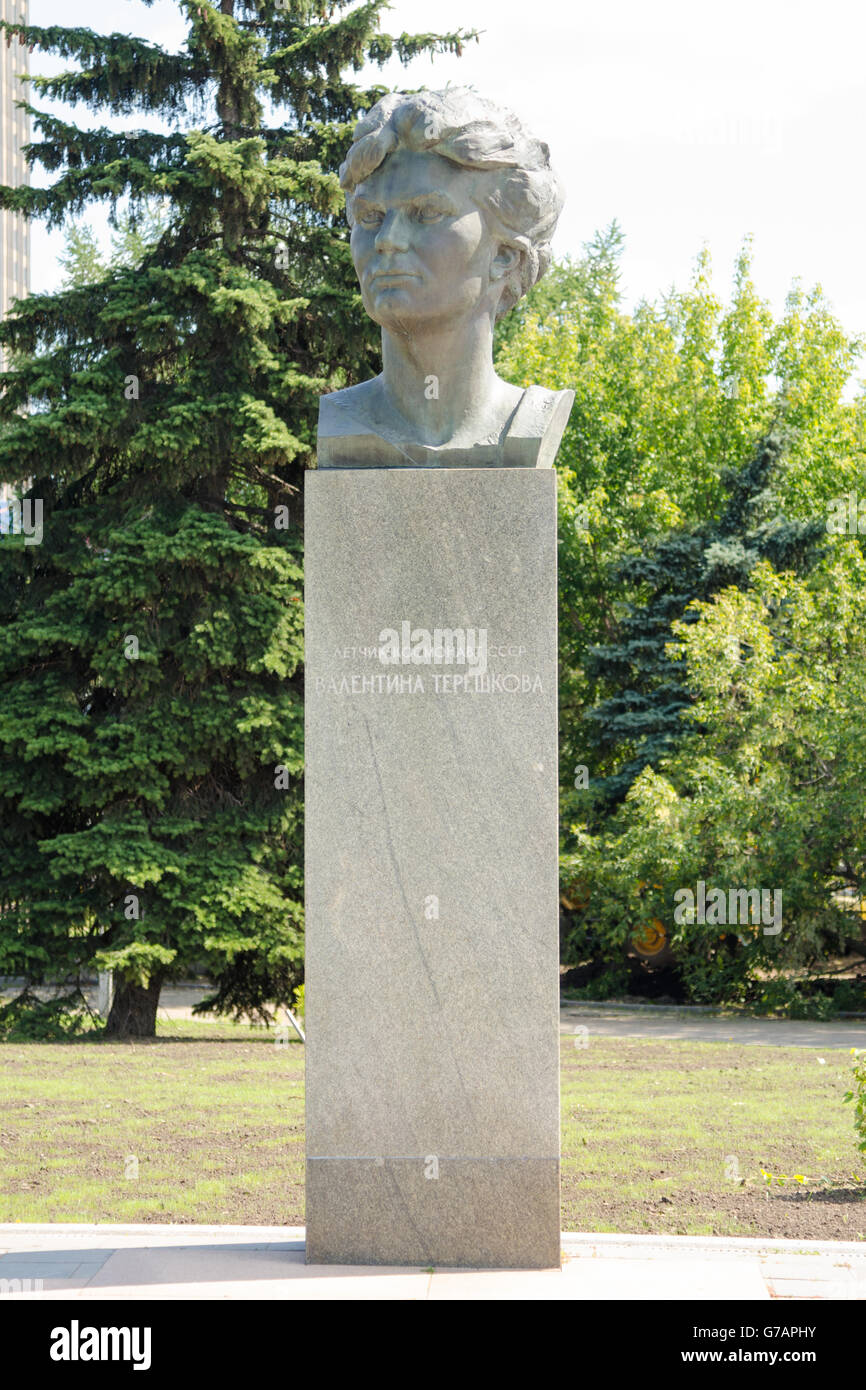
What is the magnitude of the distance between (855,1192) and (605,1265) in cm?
221

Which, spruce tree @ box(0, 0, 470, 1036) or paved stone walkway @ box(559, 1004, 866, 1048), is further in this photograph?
paved stone walkway @ box(559, 1004, 866, 1048)

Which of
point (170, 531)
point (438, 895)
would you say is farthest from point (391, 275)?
point (170, 531)

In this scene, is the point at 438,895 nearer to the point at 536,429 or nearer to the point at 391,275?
the point at 536,429

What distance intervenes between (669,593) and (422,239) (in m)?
17.2

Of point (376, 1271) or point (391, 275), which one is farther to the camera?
point (391, 275)

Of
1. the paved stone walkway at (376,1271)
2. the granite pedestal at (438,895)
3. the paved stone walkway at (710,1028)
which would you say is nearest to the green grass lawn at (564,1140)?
the paved stone walkway at (376,1271)

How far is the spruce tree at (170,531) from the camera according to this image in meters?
14.8

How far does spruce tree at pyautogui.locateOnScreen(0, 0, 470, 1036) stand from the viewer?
14.8 meters

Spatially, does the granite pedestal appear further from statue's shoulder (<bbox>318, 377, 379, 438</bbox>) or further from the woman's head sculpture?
statue's shoulder (<bbox>318, 377, 379, 438</bbox>)

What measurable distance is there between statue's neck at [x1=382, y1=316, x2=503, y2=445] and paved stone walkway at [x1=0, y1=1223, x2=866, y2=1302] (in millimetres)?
3221

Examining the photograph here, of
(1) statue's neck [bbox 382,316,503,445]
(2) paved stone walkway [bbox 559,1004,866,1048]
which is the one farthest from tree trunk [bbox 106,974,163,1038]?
(1) statue's neck [bbox 382,316,503,445]

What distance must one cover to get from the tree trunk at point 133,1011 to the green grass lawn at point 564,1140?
6.07 feet

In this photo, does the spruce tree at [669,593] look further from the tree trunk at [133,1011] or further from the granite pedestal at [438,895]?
the granite pedestal at [438,895]

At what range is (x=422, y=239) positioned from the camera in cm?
597
